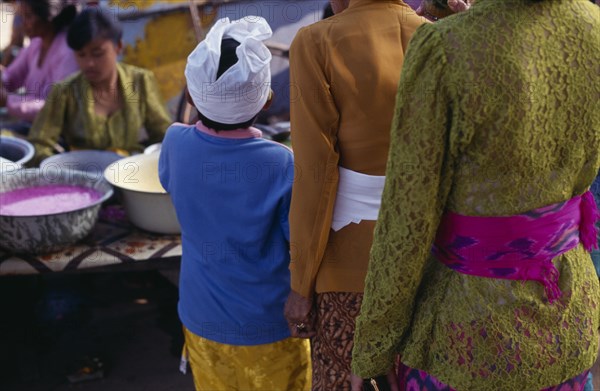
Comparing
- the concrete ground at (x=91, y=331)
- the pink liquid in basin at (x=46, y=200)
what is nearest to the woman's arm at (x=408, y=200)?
the pink liquid in basin at (x=46, y=200)

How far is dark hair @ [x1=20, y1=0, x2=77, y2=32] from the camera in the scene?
4.07 m

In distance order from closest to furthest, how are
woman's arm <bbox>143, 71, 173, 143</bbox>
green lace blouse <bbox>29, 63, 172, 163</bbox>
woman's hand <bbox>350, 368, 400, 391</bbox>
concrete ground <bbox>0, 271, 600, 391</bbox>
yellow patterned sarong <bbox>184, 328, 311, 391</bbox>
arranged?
1. woman's hand <bbox>350, 368, 400, 391</bbox>
2. yellow patterned sarong <bbox>184, 328, 311, 391</bbox>
3. concrete ground <bbox>0, 271, 600, 391</bbox>
4. green lace blouse <bbox>29, 63, 172, 163</bbox>
5. woman's arm <bbox>143, 71, 173, 143</bbox>

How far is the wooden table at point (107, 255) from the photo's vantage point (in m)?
2.42

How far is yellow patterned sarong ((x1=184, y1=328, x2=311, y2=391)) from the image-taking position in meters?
1.95

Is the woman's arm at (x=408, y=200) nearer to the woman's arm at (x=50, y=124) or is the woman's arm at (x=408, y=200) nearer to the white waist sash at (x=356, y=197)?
the white waist sash at (x=356, y=197)

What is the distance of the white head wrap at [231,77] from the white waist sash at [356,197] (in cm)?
39

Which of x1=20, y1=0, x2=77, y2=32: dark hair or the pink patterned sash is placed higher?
the pink patterned sash

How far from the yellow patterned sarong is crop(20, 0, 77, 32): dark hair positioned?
2.93 metres

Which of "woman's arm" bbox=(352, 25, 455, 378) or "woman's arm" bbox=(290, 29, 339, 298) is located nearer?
"woman's arm" bbox=(352, 25, 455, 378)

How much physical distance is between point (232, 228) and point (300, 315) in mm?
342

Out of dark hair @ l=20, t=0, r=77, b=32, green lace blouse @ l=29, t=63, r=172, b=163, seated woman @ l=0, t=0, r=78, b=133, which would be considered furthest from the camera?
dark hair @ l=20, t=0, r=77, b=32

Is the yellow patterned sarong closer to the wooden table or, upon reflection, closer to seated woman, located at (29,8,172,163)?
the wooden table

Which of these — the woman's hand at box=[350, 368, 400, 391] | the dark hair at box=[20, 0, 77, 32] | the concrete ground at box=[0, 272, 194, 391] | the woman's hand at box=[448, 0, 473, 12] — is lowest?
the concrete ground at box=[0, 272, 194, 391]

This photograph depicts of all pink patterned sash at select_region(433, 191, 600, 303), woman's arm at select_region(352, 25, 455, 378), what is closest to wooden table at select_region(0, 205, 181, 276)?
woman's arm at select_region(352, 25, 455, 378)
